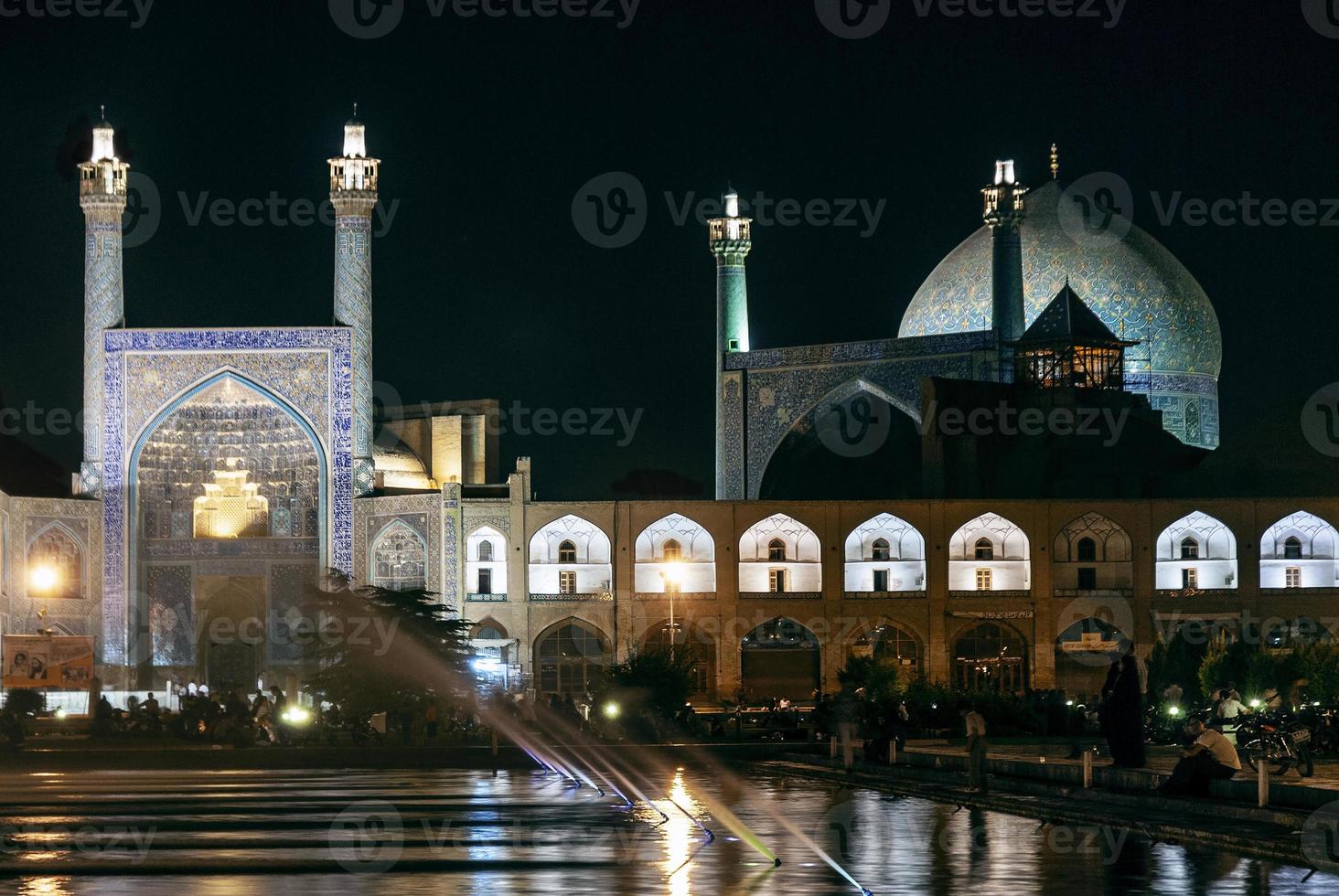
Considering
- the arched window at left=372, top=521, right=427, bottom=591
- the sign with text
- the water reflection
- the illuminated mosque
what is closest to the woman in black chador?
the water reflection

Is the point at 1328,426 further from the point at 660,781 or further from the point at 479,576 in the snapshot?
the point at 660,781

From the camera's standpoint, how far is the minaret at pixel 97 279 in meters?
36.8

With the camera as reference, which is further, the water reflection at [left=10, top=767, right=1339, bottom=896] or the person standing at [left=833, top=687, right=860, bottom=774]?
the person standing at [left=833, top=687, right=860, bottom=774]

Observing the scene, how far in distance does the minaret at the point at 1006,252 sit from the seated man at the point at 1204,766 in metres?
26.3

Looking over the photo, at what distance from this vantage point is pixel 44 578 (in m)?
35.6

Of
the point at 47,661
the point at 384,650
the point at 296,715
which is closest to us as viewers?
the point at 296,715

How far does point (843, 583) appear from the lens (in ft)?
125

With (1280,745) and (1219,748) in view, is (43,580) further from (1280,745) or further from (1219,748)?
(1219,748)

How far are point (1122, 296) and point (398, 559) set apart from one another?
1514 centimetres

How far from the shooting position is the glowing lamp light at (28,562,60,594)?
116 feet

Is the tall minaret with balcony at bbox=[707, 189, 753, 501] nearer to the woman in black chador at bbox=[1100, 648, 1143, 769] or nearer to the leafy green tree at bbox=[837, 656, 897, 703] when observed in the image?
the leafy green tree at bbox=[837, 656, 897, 703]

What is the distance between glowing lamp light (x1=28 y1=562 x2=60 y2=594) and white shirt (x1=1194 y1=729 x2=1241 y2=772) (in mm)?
24978

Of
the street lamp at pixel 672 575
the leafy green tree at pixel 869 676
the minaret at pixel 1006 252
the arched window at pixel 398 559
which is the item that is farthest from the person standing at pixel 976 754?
the minaret at pixel 1006 252

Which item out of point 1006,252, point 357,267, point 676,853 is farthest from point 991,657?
point 676,853
